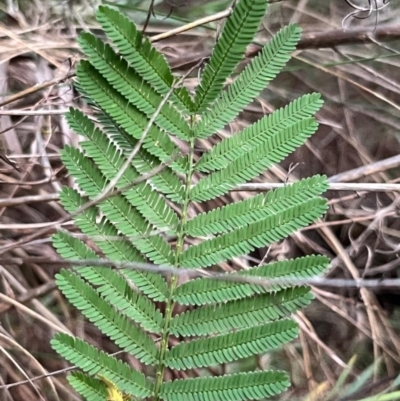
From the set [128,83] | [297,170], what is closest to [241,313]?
[128,83]

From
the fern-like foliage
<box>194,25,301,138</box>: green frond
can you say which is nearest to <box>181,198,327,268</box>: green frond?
the fern-like foliage

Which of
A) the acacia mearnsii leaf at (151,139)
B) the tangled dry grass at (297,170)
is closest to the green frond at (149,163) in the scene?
the acacia mearnsii leaf at (151,139)

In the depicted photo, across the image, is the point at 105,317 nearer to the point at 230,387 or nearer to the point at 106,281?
the point at 106,281

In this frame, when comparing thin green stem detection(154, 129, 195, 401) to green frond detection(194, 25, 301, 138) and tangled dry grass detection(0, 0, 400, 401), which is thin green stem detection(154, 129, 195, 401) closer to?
green frond detection(194, 25, 301, 138)

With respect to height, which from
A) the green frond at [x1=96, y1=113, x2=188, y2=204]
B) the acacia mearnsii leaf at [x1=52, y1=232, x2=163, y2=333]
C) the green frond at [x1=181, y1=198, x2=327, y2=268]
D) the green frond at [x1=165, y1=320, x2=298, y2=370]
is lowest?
the green frond at [x1=165, y1=320, x2=298, y2=370]

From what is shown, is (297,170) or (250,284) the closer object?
(250,284)

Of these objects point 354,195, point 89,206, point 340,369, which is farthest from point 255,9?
point 340,369

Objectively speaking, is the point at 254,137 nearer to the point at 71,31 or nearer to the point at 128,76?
the point at 128,76

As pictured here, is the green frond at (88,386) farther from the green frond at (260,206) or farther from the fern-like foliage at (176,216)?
the green frond at (260,206)
